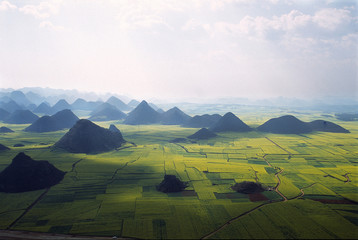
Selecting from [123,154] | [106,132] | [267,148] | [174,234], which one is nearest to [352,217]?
[174,234]

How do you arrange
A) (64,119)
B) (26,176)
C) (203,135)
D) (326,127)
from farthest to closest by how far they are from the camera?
(64,119) < (326,127) < (203,135) < (26,176)

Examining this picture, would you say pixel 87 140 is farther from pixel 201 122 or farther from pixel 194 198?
pixel 201 122

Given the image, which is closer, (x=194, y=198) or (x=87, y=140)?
(x=194, y=198)

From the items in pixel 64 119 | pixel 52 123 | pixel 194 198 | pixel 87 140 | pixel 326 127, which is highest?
pixel 64 119

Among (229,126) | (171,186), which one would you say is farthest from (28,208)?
(229,126)

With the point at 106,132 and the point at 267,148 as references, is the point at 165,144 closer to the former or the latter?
the point at 106,132

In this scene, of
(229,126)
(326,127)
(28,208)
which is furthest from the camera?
(326,127)

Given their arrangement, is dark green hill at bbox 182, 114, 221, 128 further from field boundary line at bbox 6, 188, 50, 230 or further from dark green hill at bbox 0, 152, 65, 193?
field boundary line at bbox 6, 188, 50, 230
